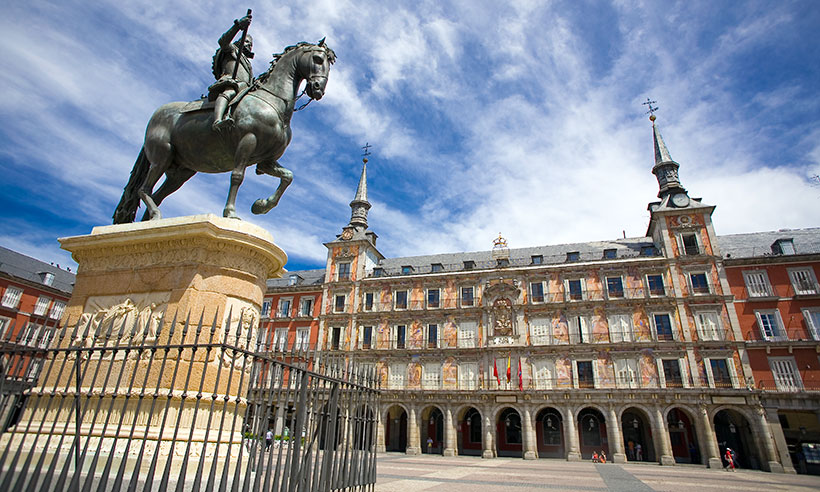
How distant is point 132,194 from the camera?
5.38m

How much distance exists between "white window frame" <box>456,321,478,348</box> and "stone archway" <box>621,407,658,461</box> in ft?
34.0

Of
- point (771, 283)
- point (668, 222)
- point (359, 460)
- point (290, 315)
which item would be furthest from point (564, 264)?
point (359, 460)

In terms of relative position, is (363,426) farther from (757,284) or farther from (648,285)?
(757,284)

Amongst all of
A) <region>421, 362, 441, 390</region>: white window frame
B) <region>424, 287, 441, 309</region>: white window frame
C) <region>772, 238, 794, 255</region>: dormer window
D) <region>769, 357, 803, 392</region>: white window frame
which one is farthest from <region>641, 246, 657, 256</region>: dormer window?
<region>421, 362, 441, 390</region>: white window frame

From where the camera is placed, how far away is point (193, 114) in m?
4.90

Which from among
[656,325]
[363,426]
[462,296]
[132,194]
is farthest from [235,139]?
[656,325]

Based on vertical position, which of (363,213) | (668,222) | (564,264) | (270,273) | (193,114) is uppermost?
(363,213)

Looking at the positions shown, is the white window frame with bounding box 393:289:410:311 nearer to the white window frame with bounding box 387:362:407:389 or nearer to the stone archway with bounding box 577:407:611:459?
the white window frame with bounding box 387:362:407:389

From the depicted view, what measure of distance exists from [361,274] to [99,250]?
29.8 metres

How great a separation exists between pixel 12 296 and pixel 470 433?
30600mm

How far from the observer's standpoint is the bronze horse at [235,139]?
4.73m

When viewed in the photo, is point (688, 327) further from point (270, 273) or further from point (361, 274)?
point (270, 273)

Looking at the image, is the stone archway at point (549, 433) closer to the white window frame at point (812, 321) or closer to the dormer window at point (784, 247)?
the white window frame at point (812, 321)

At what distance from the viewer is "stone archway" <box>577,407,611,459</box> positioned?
27984 millimetres
